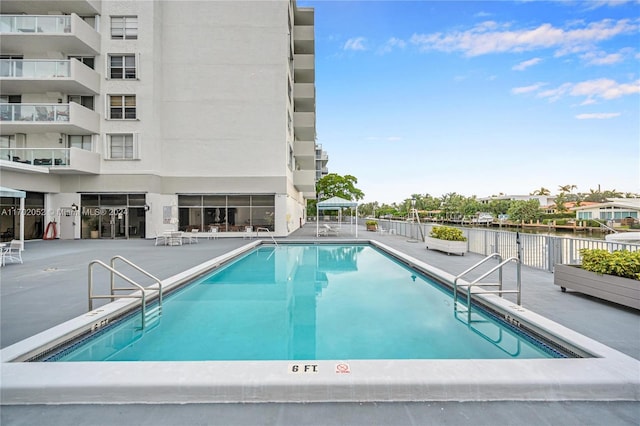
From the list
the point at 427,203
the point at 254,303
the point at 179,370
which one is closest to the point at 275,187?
the point at 254,303

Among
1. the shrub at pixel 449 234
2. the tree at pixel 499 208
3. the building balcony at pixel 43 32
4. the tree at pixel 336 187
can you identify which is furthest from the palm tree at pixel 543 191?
the building balcony at pixel 43 32

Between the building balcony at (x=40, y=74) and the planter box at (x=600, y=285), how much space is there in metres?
22.6

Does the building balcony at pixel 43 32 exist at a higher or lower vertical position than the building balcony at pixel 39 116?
higher

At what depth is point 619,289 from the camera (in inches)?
202

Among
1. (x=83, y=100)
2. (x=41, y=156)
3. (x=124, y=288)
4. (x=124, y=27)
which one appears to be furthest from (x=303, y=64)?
(x=124, y=288)

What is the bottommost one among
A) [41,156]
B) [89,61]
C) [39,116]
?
[41,156]

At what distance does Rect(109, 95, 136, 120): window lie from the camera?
62.6 ft

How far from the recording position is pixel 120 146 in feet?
62.6

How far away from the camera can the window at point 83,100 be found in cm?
1873

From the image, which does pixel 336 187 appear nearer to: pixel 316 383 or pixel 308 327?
pixel 308 327

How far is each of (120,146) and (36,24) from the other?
7.44m

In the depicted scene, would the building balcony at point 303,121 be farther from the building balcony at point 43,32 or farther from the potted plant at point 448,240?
the potted plant at point 448,240

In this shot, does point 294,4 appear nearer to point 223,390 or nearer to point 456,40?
point 456,40

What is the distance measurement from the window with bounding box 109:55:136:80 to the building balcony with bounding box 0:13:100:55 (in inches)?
52.5
